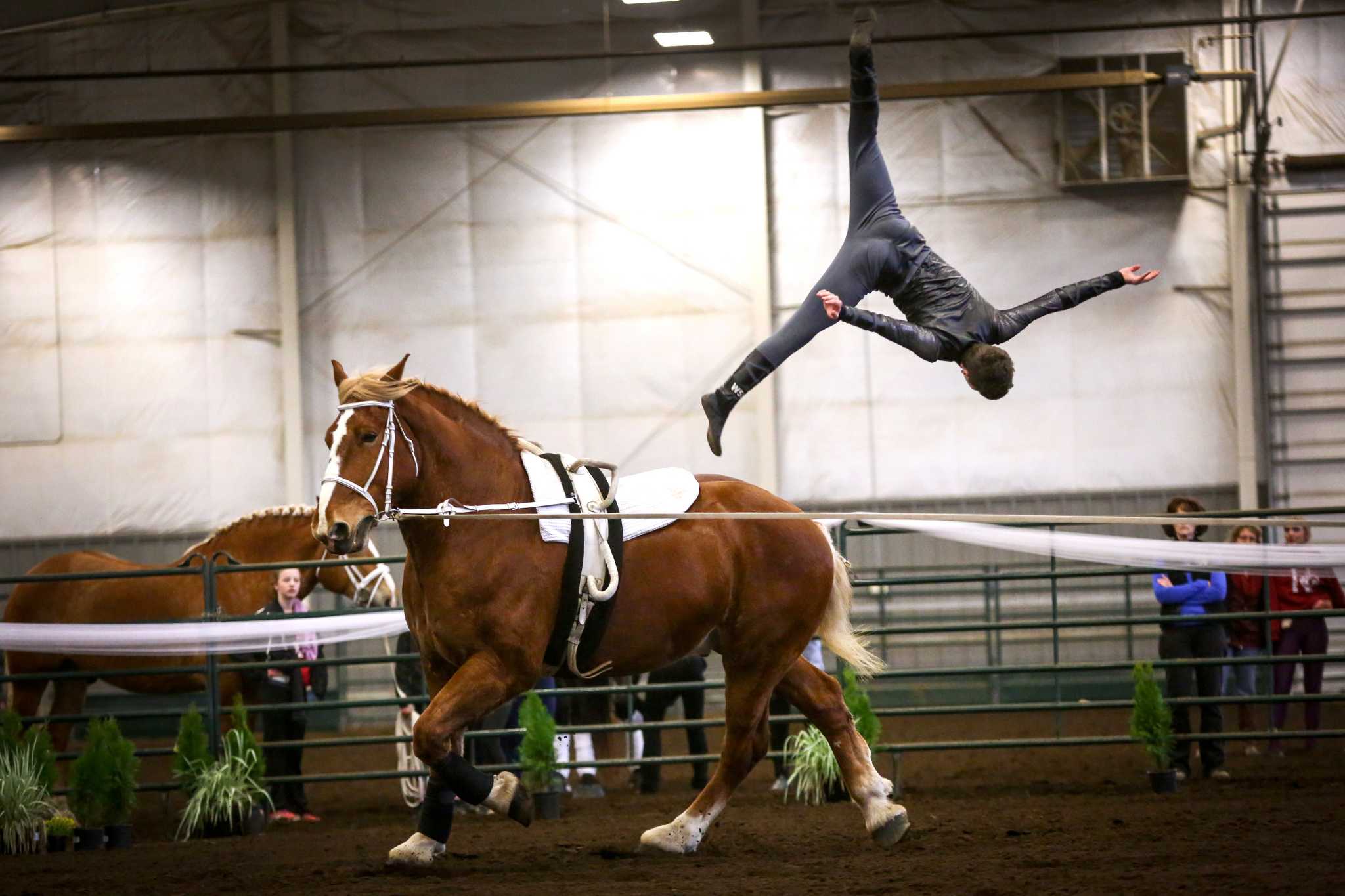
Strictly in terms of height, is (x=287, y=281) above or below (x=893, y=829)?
above

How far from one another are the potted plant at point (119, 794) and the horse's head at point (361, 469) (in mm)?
2619

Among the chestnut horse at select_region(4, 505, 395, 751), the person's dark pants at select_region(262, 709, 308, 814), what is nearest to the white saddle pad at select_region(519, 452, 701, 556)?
the chestnut horse at select_region(4, 505, 395, 751)

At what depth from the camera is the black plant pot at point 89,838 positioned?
6.49m

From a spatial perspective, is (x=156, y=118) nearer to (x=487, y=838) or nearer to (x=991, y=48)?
(x=991, y=48)

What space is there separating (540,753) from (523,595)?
7.74 ft

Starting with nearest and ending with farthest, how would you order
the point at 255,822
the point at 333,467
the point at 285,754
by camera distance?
the point at 333,467 < the point at 255,822 < the point at 285,754

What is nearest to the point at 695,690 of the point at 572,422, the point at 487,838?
the point at 487,838

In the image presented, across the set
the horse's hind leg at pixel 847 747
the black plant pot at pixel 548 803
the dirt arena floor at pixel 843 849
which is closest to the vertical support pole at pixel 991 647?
the dirt arena floor at pixel 843 849

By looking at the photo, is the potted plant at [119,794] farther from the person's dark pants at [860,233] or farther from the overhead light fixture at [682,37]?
the overhead light fixture at [682,37]

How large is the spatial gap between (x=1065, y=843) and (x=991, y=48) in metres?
9.07

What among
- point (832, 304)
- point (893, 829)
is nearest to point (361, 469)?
point (832, 304)

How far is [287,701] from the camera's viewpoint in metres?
7.83

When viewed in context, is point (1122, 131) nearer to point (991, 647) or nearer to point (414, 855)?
point (991, 647)

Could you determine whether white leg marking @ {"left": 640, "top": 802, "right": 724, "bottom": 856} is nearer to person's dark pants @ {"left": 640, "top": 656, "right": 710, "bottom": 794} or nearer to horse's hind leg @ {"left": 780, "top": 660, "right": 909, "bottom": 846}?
horse's hind leg @ {"left": 780, "top": 660, "right": 909, "bottom": 846}
